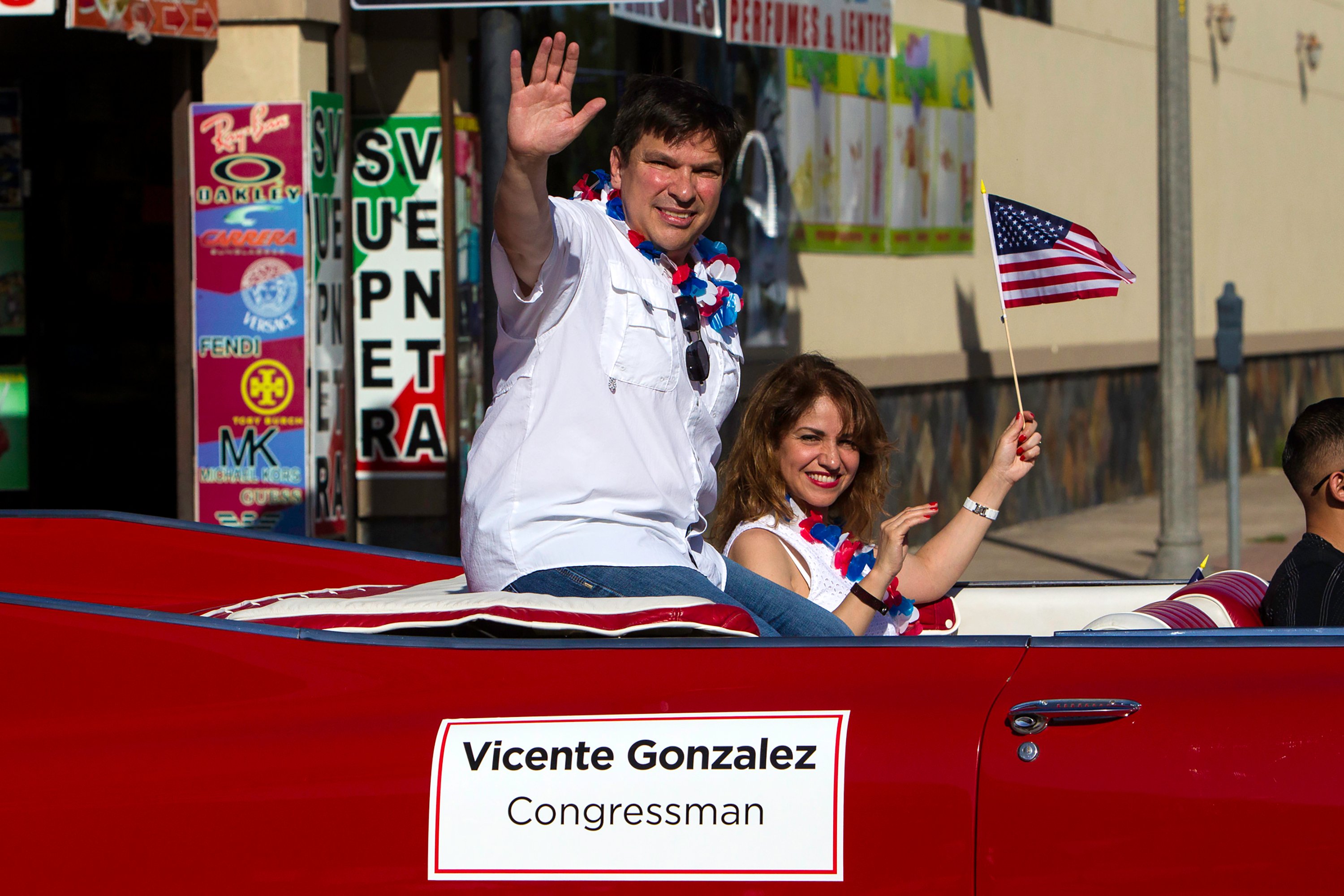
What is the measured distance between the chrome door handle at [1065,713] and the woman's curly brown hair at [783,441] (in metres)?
1.50

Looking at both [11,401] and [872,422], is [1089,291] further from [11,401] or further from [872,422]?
[11,401]

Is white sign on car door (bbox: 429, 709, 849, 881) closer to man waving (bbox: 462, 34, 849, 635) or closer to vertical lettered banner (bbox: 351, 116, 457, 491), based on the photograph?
man waving (bbox: 462, 34, 849, 635)

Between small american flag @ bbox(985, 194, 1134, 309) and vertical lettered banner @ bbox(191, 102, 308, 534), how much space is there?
145 inches

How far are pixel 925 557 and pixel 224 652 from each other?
5.66 ft

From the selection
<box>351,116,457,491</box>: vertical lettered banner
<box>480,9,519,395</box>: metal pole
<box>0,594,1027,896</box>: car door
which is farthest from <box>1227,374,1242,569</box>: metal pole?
<box>0,594,1027,896</box>: car door

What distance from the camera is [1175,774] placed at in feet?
8.39

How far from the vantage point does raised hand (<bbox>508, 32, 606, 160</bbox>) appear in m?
2.94

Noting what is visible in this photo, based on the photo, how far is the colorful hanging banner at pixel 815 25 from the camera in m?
8.23

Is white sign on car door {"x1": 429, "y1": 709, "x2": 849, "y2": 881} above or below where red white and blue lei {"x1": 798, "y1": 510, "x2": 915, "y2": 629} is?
below

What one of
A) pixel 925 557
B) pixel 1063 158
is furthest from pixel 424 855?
pixel 1063 158

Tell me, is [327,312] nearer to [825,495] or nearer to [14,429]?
[14,429]

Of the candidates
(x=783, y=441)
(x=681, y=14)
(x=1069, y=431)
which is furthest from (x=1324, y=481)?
(x=1069, y=431)

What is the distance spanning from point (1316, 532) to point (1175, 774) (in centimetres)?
114

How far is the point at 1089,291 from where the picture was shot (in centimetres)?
415
